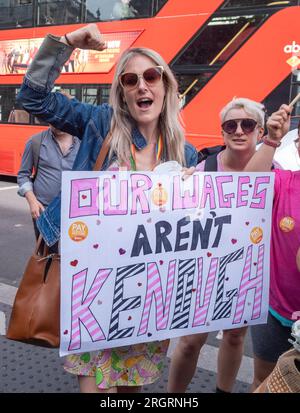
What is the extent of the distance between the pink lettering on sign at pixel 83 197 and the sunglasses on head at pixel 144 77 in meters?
0.45

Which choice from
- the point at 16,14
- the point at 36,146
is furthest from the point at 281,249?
the point at 16,14

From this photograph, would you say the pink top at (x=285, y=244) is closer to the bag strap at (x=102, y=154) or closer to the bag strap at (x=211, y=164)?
the bag strap at (x=211, y=164)

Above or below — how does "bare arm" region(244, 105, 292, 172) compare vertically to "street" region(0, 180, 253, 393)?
above

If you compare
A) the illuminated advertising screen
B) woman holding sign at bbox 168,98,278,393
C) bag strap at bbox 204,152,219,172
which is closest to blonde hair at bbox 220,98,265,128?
woman holding sign at bbox 168,98,278,393

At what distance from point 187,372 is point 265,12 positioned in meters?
6.46

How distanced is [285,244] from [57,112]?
1.09 metres

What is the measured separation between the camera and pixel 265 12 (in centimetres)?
682

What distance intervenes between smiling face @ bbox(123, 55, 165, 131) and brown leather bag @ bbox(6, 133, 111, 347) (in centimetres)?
17

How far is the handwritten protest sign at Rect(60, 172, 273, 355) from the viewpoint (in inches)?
60.7

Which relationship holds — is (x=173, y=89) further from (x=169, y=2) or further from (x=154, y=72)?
(x=169, y=2)

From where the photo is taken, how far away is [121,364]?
172 centimetres

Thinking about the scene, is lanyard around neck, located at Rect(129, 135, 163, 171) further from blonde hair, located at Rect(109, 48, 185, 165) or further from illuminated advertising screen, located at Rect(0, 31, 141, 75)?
illuminated advertising screen, located at Rect(0, 31, 141, 75)

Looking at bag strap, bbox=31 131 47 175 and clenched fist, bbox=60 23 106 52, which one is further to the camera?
bag strap, bbox=31 131 47 175
